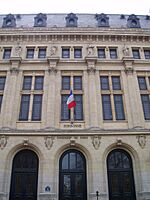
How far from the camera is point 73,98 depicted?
2112 centimetres

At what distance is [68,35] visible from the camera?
2583 centimetres

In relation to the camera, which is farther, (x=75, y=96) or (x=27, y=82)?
(x=27, y=82)

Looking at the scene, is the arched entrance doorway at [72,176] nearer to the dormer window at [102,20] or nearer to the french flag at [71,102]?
the french flag at [71,102]

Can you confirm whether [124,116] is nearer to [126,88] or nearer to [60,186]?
[126,88]

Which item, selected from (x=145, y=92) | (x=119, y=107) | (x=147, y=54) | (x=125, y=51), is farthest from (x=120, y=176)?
(x=147, y=54)

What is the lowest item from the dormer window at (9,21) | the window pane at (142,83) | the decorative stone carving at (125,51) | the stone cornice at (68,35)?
the window pane at (142,83)

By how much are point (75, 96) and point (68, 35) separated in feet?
26.1

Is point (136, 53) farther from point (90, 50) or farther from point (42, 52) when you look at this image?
point (42, 52)

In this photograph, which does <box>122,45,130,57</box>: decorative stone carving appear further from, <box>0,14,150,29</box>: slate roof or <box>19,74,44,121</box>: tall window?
<box>19,74,44,121</box>: tall window

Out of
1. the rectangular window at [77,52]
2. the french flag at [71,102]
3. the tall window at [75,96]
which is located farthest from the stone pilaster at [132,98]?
the french flag at [71,102]

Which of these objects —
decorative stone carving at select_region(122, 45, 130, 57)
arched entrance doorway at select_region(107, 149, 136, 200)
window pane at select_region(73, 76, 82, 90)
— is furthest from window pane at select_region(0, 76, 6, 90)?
decorative stone carving at select_region(122, 45, 130, 57)

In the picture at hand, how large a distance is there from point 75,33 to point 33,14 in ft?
34.2

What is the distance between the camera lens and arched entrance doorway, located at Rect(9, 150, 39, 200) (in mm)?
18641

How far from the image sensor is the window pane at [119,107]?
21767 mm
